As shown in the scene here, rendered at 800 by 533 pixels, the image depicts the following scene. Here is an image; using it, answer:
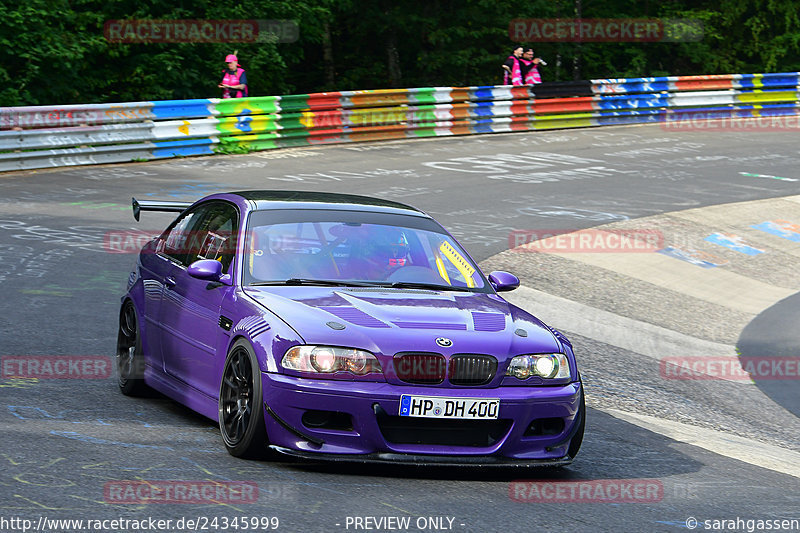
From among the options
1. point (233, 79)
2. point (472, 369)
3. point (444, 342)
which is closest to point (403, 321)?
point (444, 342)

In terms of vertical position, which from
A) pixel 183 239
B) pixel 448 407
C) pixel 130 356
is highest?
pixel 183 239

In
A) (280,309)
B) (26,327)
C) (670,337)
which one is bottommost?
(670,337)

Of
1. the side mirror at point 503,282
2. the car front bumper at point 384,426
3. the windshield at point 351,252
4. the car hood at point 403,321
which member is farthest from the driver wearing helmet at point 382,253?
the car front bumper at point 384,426

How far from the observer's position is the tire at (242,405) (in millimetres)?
6219

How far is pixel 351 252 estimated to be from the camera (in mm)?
Answer: 7367

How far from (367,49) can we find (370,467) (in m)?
37.2

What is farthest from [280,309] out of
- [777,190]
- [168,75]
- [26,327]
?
[168,75]

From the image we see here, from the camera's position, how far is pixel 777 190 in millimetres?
22953

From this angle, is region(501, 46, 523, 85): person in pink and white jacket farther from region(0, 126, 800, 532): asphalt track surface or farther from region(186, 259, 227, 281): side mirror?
region(186, 259, 227, 281): side mirror

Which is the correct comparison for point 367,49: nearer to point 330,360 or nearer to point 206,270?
point 206,270

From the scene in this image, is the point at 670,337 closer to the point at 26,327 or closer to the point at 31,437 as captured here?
the point at 26,327

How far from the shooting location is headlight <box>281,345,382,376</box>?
20.1 ft

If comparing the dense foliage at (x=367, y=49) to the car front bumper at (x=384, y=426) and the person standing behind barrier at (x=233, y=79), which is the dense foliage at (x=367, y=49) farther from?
the car front bumper at (x=384, y=426)

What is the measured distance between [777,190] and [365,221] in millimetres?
17077
